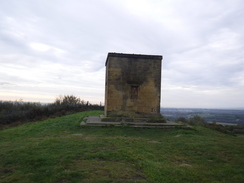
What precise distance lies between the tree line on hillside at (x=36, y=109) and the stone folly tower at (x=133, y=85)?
9893 millimetres

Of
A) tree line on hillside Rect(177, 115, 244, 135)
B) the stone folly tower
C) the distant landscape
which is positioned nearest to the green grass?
the stone folly tower

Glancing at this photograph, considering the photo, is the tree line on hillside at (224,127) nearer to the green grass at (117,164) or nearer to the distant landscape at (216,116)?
the distant landscape at (216,116)

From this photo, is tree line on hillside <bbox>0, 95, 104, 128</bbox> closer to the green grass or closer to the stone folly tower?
the stone folly tower

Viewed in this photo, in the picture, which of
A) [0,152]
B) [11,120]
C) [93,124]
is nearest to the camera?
[0,152]

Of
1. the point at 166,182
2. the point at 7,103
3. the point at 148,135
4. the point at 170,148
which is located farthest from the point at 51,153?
the point at 7,103

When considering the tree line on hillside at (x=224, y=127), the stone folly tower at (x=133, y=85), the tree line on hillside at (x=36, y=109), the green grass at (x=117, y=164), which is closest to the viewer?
the green grass at (x=117, y=164)

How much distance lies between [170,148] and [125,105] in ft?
19.1

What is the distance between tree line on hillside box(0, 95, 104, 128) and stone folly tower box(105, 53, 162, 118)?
32.5ft

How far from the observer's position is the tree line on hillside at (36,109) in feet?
62.9

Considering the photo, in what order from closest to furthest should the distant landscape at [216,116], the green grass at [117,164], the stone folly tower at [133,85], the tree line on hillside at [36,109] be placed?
the green grass at [117,164], the stone folly tower at [133,85], the tree line on hillside at [36,109], the distant landscape at [216,116]

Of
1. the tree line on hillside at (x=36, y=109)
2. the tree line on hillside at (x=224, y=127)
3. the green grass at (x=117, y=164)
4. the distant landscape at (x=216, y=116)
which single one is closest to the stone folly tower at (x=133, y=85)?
the tree line on hillside at (x=224, y=127)

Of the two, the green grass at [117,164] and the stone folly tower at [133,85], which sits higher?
the stone folly tower at [133,85]

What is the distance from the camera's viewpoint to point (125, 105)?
1219 cm

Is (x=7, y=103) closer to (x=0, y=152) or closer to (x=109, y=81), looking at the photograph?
(x=109, y=81)
